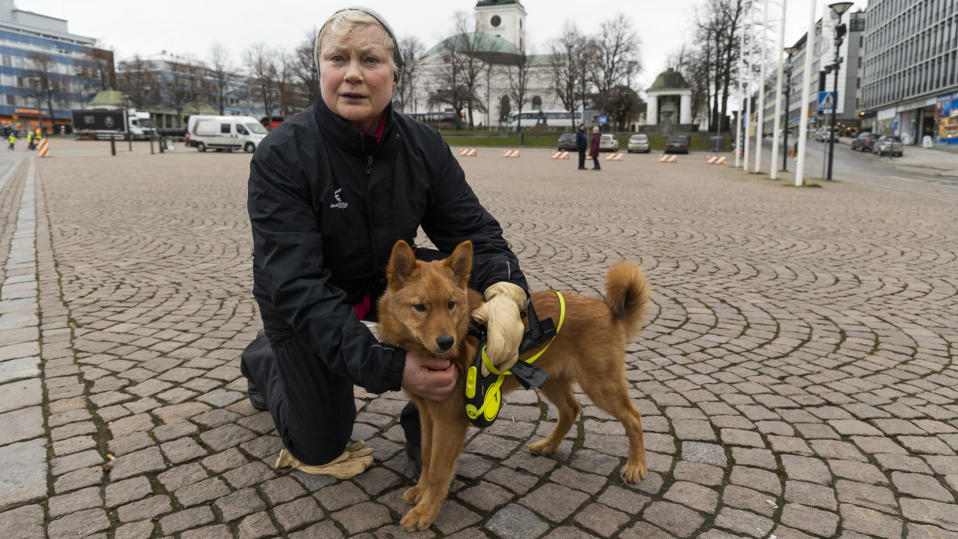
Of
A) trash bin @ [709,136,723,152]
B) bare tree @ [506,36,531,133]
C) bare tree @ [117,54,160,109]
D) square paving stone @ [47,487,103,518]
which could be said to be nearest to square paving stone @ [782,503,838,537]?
square paving stone @ [47,487,103,518]

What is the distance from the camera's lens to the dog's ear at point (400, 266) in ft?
8.70

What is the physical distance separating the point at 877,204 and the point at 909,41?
81026mm

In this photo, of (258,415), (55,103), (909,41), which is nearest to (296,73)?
(55,103)

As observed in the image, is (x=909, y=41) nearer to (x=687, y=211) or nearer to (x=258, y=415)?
(x=687, y=211)

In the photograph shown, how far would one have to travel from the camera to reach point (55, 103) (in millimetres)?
103250

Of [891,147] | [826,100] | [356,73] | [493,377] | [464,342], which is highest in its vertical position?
[826,100]

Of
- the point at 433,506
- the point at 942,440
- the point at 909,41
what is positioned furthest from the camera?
the point at 909,41

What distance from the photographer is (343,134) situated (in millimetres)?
2994

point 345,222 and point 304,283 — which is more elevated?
point 345,222

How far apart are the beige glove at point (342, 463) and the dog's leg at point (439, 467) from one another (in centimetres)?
54

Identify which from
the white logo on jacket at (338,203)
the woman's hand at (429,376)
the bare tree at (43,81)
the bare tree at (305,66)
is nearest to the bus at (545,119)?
the bare tree at (305,66)

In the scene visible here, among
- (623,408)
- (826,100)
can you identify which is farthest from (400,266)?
(826,100)

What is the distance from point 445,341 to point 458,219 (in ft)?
3.57

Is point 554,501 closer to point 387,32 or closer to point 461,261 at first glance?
point 461,261
